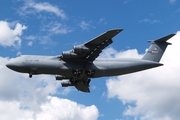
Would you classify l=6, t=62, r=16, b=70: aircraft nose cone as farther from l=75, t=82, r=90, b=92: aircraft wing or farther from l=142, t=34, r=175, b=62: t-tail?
l=142, t=34, r=175, b=62: t-tail

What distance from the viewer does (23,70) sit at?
79.2 feet

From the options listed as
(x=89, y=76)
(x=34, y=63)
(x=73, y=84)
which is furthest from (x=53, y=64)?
(x=73, y=84)

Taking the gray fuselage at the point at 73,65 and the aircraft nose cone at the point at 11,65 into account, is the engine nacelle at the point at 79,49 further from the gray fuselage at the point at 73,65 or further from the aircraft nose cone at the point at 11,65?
the aircraft nose cone at the point at 11,65

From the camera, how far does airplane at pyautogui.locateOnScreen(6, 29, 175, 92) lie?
2391 centimetres

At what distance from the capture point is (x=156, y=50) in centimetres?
2786

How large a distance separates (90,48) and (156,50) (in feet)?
21.9

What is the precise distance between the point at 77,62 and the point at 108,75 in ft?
9.24

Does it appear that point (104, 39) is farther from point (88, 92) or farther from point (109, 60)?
point (88, 92)

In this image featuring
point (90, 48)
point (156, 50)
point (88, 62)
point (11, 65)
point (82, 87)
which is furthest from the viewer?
point (82, 87)

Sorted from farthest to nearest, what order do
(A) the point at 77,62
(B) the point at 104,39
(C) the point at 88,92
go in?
(C) the point at 88,92 < (A) the point at 77,62 < (B) the point at 104,39

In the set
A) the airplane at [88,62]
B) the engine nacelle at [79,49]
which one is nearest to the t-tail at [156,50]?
the airplane at [88,62]

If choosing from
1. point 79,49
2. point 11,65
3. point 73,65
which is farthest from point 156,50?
point 11,65

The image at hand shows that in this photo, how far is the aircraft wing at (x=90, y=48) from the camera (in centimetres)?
2330

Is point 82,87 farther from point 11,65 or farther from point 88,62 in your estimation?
point 11,65
